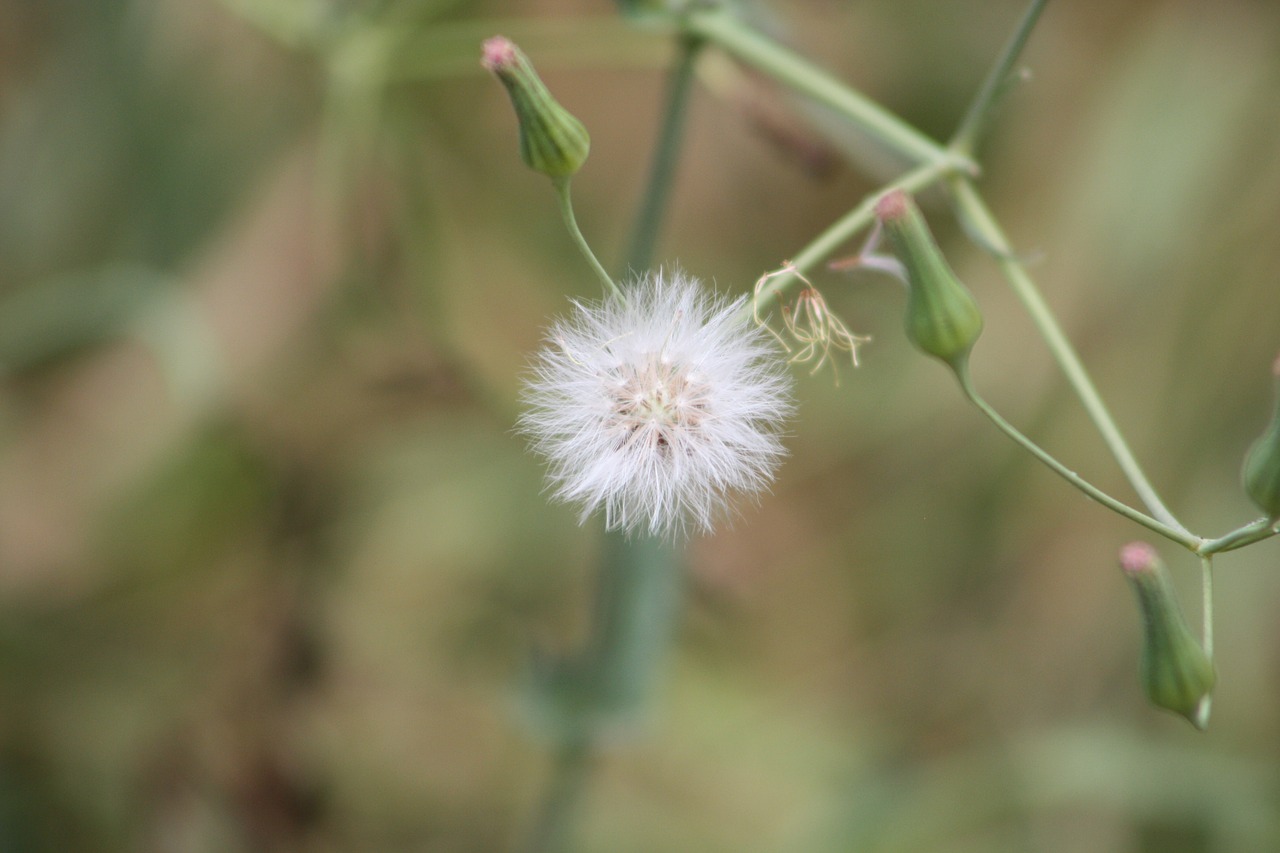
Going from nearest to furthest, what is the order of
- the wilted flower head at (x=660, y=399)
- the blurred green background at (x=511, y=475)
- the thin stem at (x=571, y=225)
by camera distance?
the thin stem at (x=571, y=225), the wilted flower head at (x=660, y=399), the blurred green background at (x=511, y=475)

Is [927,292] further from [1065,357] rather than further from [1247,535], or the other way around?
[1247,535]

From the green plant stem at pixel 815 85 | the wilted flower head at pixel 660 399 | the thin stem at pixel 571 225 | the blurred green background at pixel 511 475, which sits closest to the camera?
the thin stem at pixel 571 225

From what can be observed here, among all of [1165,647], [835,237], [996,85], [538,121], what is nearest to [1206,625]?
[1165,647]

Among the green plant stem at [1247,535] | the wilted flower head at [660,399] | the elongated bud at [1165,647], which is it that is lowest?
the elongated bud at [1165,647]

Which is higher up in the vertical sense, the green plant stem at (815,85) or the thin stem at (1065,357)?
the green plant stem at (815,85)

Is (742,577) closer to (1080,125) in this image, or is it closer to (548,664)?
A: (548,664)

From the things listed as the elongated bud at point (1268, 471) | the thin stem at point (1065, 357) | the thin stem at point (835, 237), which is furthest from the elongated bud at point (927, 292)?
the elongated bud at point (1268, 471)

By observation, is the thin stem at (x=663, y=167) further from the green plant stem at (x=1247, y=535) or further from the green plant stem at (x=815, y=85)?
the green plant stem at (x=1247, y=535)

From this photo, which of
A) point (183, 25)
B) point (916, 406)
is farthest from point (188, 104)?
point (916, 406)
